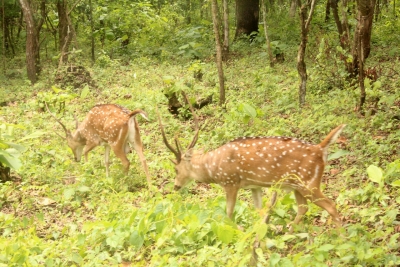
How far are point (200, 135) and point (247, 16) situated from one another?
32.6ft

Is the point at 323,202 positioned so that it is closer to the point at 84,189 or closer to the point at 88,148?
the point at 84,189

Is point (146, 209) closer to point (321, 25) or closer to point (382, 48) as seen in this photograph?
point (382, 48)

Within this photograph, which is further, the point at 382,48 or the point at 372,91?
the point at 382,48

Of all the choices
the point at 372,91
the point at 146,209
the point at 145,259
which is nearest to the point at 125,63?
the point at 372,91

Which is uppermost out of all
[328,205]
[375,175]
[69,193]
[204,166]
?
[375,175]

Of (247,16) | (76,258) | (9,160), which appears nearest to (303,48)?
(76,258)

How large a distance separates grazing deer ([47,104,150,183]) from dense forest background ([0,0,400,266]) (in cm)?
32

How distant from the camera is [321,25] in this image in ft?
55.2

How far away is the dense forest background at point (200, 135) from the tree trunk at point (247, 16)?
51 millimetres

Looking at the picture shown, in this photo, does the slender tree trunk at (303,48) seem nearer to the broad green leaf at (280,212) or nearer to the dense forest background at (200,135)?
the dense forest background at (200,135)

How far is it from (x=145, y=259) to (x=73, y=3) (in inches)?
524

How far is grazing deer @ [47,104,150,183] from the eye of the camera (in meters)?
8.10

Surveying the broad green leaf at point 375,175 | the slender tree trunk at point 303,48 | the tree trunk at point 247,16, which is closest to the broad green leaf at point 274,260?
the broad green leaf at point 375,175

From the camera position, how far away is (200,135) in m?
9.18
